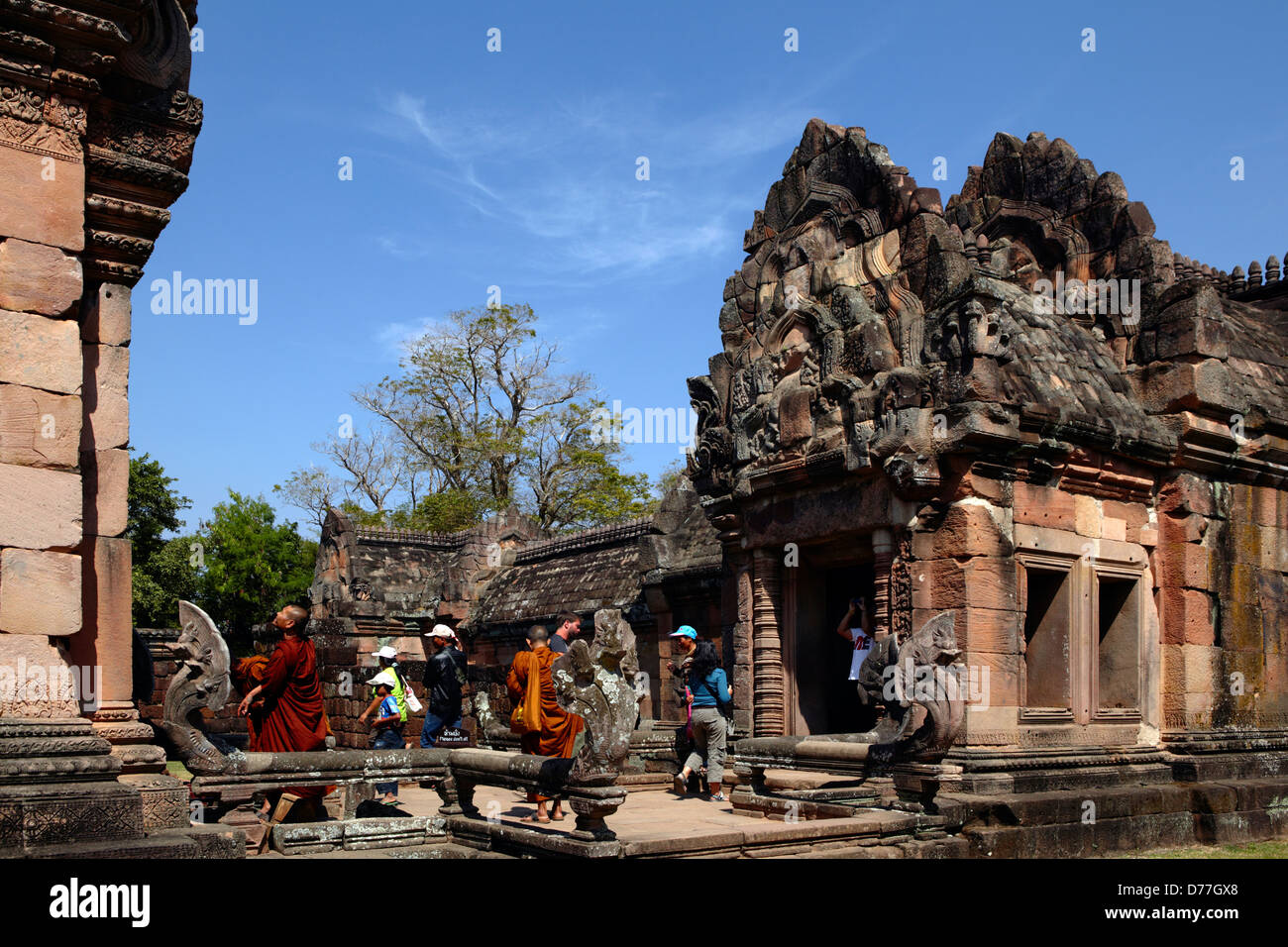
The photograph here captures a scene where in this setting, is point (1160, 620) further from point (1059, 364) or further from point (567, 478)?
point (567, 478)

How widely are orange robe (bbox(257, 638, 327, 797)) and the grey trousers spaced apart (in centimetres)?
370

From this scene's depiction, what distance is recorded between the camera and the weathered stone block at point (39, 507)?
5.51 metres

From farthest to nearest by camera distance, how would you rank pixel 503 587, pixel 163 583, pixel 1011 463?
pixel 163 583
pixel 503 587
pixel 1011 463

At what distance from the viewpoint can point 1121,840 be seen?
32.2 ft

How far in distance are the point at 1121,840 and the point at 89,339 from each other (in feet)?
27.8

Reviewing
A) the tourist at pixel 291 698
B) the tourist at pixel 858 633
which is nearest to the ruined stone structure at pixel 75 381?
the tourist at pixel 291 698

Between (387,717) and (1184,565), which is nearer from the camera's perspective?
(387,717)

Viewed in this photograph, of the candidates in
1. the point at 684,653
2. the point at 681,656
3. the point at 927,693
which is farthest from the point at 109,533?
the point at 681,656

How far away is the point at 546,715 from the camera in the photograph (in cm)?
961

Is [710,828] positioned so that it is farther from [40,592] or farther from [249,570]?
[249,570]

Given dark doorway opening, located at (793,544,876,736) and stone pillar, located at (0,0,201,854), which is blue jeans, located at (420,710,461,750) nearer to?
dark doorway opening, located at (793,544,876,736)

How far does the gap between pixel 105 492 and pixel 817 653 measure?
746 centimetres
